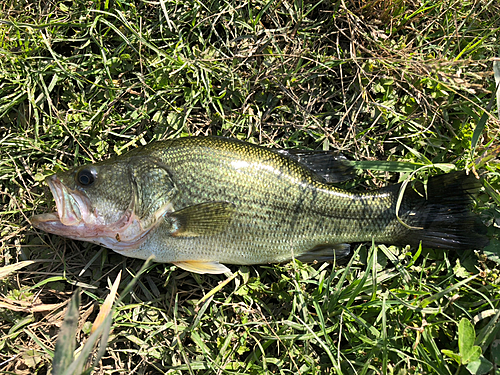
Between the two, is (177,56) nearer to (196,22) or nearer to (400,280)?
(196,22)

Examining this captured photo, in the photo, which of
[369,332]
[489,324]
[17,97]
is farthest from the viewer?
[17,97]

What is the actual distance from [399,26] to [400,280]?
238cm

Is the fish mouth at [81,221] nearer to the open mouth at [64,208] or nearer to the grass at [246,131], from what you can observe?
the open mouth at [64,208]

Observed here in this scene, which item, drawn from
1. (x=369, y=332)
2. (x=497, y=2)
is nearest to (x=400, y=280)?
(x=369, y=332)

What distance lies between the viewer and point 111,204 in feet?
8.86

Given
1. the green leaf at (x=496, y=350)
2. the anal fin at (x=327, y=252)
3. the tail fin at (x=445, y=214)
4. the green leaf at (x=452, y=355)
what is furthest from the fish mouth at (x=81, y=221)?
the green leaf at (x=496, y=350)

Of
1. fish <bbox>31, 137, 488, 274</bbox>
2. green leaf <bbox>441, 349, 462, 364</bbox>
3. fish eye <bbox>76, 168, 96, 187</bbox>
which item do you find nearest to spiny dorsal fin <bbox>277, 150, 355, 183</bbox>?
fish <bbox>31, 137, 488, 274</bbox>

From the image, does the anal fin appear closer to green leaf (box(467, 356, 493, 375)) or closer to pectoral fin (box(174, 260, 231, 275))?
pectoral fin (box(174, 260, 231, 275))

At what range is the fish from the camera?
2.71 meters

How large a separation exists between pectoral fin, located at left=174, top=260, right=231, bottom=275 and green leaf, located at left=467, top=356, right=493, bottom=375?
77.6 inches

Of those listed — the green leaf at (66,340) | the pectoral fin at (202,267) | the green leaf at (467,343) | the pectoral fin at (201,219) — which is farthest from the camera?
the pectoral fin at (202,267)

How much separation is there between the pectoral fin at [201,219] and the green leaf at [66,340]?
0.98 metres

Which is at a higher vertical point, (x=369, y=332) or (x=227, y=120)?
(x=227, y=120)

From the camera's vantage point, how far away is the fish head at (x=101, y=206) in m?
2.67
